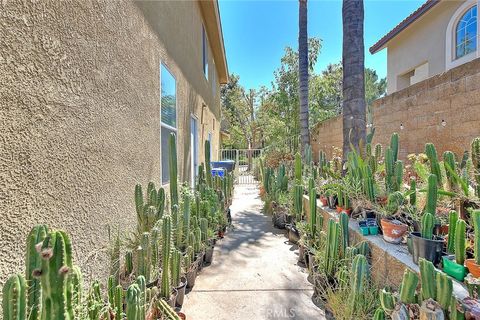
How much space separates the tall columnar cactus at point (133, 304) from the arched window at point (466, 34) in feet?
33.1

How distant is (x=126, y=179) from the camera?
320cm

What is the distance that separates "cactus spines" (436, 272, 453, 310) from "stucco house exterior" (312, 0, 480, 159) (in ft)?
13.0

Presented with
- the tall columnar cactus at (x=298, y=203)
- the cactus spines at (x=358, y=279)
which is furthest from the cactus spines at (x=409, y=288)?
the tall columnar cactus at (x=298, y=203)

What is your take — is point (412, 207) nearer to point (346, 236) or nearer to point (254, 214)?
point (346, 236)

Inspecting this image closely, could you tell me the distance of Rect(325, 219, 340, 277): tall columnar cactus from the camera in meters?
2.96

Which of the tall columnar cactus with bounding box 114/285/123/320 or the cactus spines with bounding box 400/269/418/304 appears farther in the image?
the tall columnar cactus with bounding box 114/285/123/320

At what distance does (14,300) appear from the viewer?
117 cm

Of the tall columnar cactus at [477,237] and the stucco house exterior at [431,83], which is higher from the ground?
the stucco house exterior at [431,83]

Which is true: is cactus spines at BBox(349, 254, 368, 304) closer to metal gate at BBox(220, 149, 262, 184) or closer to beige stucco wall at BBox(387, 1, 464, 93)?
beige stucco wall at BBox(387, 1, 464, 93)

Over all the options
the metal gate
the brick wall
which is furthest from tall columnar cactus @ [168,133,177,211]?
the metal gate

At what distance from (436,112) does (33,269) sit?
6.41 m

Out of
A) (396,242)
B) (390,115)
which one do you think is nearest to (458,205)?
(396,242)

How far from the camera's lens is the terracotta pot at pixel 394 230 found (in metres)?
2.73

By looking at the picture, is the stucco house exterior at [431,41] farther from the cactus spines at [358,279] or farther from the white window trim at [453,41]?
the cactus spines at [358,279]
